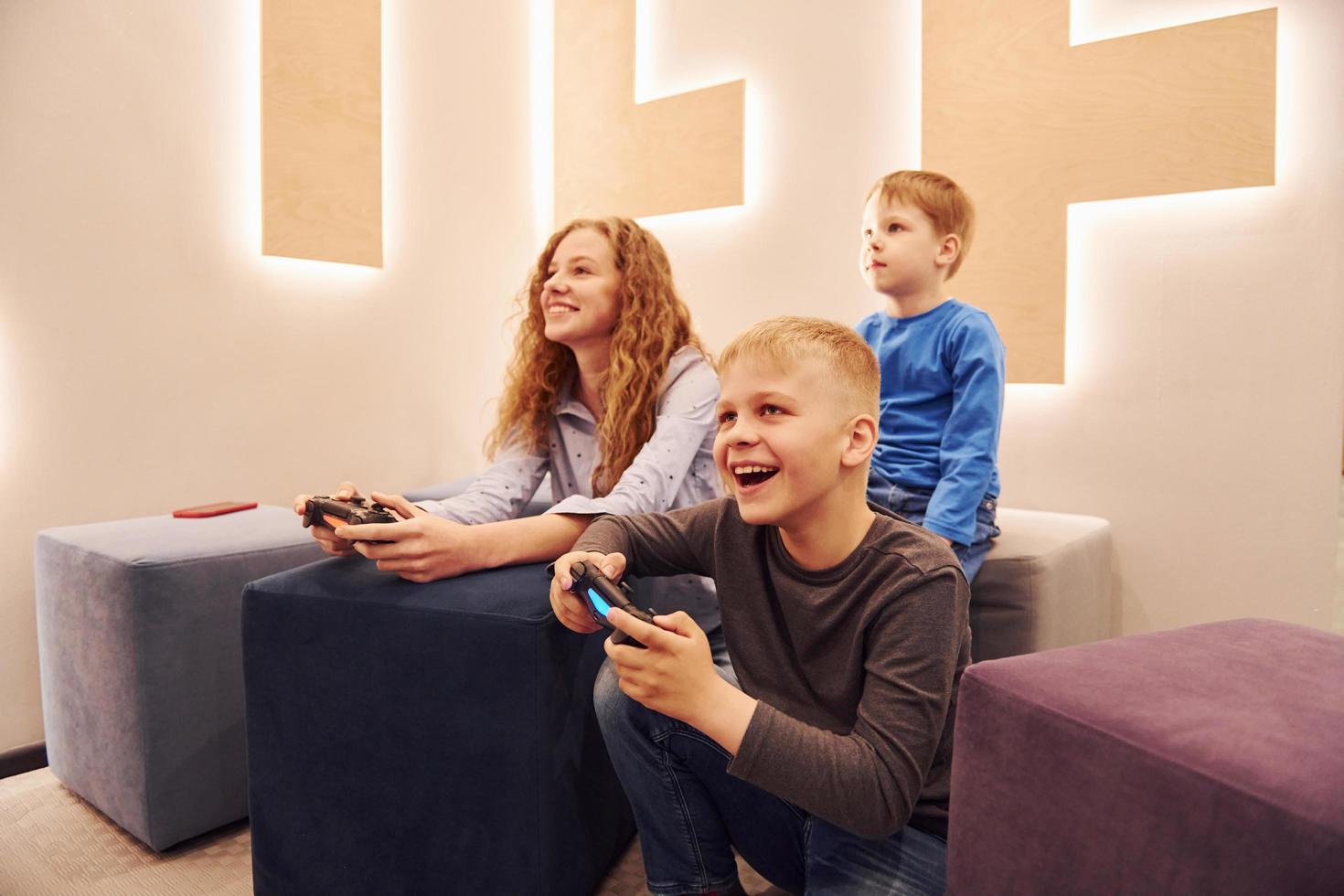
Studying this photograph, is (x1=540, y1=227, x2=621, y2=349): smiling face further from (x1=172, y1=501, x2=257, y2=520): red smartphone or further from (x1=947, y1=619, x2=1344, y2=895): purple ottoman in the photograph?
(x1=947, y1=619, x2=1344, y2=895): purple ottoman

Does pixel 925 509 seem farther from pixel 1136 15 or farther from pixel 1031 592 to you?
pixel 1136 15

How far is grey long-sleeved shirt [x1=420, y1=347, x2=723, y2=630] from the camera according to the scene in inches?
51.1

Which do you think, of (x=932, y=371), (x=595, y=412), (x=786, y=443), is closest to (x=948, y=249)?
(x=932, y=371)

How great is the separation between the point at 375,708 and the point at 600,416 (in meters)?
0.63

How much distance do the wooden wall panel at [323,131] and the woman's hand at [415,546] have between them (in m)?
1.35

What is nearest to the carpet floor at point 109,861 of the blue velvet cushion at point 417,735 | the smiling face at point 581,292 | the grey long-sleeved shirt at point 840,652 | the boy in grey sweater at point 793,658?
the blue velvet cushion at point 417,735

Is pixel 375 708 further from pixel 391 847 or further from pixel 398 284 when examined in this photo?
pixel 398 284

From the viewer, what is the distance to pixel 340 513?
3.83ft

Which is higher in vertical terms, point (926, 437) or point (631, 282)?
point (631, 282)

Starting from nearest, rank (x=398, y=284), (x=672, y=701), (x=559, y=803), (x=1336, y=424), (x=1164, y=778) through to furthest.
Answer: (x=1164, y=778), (x=672, y=701), (x=559, y=803), (x=1336, y=424), (x=398, y=284)

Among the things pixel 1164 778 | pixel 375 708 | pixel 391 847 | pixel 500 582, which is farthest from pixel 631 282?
pixel 1164 778

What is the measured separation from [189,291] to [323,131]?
582 mm

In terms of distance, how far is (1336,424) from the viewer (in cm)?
177

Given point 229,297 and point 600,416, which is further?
point 229,297
